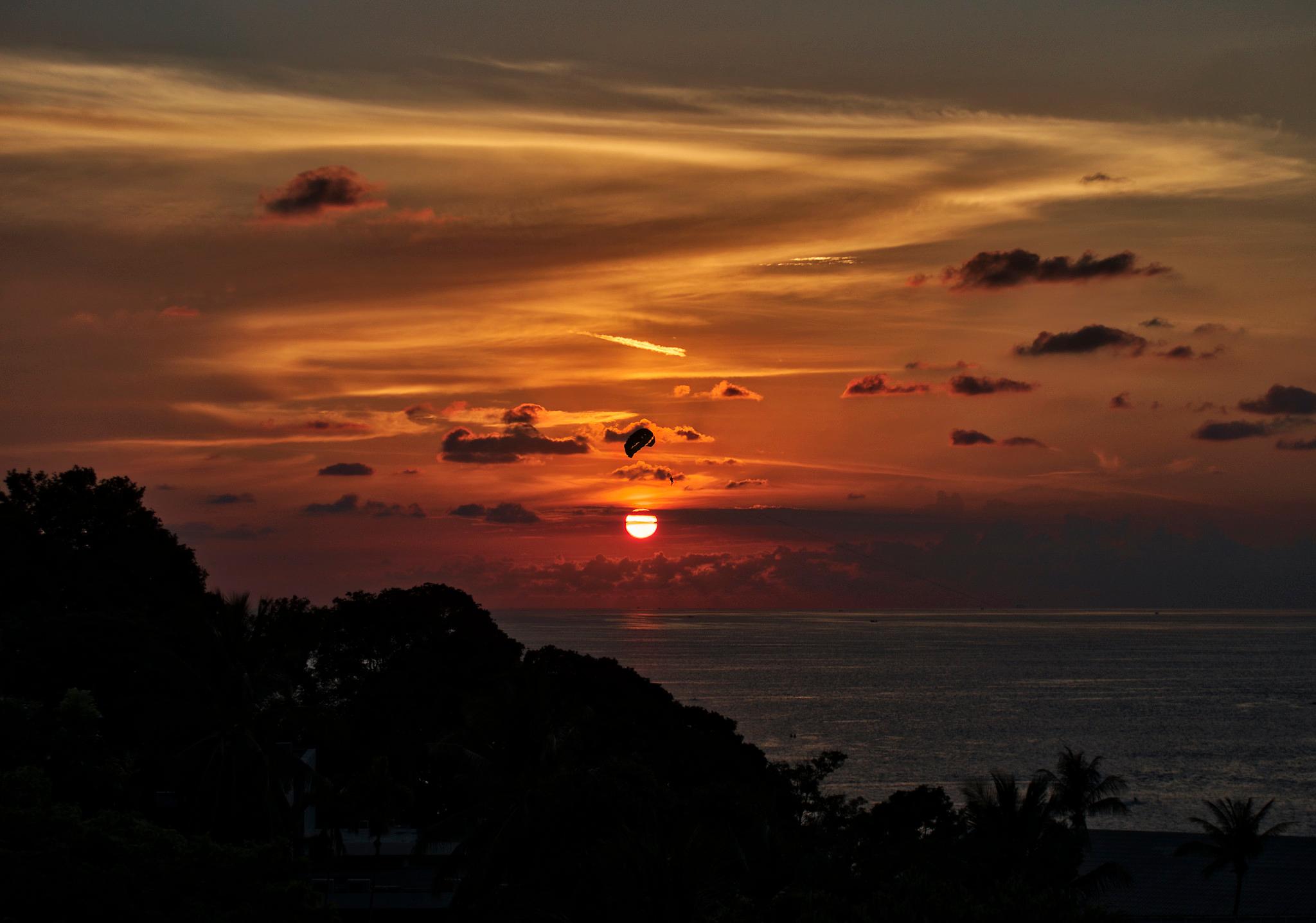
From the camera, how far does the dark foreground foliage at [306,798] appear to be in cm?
2075

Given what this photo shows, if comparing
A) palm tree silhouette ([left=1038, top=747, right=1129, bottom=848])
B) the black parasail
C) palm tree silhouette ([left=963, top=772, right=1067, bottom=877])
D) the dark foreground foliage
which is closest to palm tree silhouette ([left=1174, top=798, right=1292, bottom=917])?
palm tree silhouette ([left=1038, top=747, right=1129, bottom=848])

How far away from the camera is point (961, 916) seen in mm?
16734

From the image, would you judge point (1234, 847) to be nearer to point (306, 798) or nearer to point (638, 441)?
point (638, 441)

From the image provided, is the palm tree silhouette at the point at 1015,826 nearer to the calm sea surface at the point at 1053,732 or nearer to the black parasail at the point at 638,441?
the black parasail at the point at 638,441

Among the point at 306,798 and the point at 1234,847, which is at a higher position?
the point at 306,798

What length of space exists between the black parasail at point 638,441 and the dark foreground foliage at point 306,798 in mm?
8771

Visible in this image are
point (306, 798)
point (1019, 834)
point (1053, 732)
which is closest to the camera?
point (306, 798)

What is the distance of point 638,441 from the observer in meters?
42.2

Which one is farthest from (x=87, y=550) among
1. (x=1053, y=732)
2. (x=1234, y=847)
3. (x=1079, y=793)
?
(x=1053, y=732)

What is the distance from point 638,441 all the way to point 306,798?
53.6 ft

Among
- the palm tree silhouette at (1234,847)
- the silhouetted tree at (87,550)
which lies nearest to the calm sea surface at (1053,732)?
the palm tree silhouette at (1234,847)

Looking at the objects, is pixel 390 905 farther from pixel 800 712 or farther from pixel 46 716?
pixel 800 712

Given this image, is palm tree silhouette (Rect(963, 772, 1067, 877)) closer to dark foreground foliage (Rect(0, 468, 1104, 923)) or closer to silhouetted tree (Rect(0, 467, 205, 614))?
dark foreground foliage (Rect(0, 468, 1104, 923))

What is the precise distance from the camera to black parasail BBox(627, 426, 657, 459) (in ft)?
135
